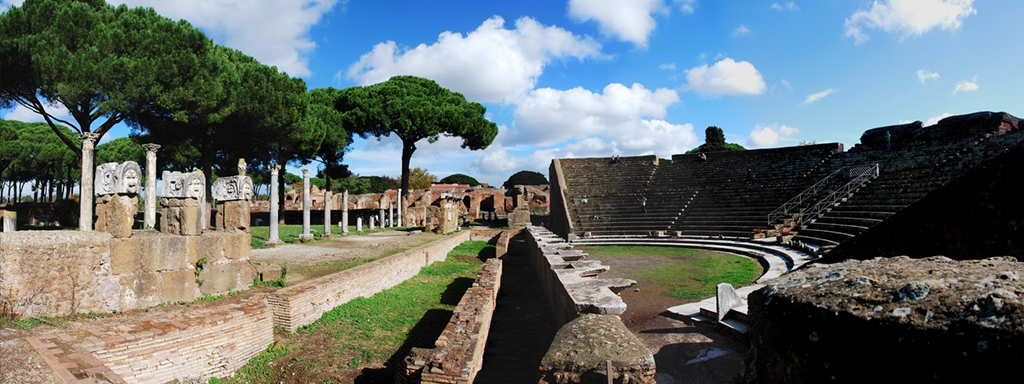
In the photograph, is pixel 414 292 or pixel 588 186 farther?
pixel 588 186

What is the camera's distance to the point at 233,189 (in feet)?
28.7

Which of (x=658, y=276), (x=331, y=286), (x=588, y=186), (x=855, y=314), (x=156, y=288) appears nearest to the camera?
(x=855, y=314)

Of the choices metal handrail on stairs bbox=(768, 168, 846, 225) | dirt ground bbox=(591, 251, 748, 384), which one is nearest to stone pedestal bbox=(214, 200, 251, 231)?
dirt ground bbox=(591, 251, 748, 384)

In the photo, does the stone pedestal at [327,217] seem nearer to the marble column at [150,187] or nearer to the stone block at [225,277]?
the marble column at [150,187]

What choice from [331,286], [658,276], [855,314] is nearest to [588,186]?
[658,276]

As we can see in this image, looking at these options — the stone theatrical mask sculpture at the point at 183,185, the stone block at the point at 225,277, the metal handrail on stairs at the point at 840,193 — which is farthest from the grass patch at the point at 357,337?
the metal handrail on stairs at the point at 840,193

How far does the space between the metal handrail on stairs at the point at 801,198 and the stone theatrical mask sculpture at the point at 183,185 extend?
55.5 ft

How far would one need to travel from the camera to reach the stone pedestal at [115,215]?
621cm

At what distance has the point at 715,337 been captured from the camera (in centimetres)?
487

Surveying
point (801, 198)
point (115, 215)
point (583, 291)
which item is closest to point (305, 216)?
point (115, 215)

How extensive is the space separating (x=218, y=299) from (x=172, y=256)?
903 millimetres

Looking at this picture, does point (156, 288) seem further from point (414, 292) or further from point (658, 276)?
point (658, 276)

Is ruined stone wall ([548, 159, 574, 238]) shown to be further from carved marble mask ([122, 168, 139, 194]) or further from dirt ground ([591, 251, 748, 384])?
carved marble mask ([122, 168, 139, 194])

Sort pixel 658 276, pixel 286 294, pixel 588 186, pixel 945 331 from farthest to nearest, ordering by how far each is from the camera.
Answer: pixel 588 186, pixel 658 276, pixel 286 294, pixel 945 331
